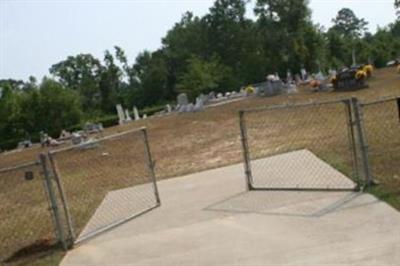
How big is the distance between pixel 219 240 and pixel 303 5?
Result: 59.2 meters

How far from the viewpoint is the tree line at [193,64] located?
56.6 m

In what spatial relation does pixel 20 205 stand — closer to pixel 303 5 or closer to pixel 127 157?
pixel 127 157

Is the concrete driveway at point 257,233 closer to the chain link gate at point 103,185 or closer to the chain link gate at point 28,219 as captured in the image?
the chain link gate at point 103,185

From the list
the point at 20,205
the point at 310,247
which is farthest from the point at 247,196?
the point at 20,205

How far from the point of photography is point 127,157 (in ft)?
61.2

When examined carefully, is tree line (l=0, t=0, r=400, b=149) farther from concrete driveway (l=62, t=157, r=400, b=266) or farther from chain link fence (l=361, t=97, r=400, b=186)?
concrete driveway (l=62, t=157, r=400, b=266)

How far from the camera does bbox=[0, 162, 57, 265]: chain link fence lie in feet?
27.1

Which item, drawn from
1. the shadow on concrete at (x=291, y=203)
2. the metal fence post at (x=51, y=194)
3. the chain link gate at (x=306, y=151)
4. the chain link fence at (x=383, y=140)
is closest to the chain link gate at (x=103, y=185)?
the metal fence post at (x=51, y=194)

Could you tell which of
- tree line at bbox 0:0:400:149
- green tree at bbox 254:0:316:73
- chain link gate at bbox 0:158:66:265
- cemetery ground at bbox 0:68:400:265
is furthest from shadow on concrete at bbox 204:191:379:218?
green tree at bbox 254:0:316:73

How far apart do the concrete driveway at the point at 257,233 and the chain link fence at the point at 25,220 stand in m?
0.95

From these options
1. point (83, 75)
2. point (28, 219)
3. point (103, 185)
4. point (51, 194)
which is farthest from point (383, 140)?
point (83, 75)

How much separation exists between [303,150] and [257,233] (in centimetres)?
604

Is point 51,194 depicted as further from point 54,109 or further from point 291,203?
point 54,109

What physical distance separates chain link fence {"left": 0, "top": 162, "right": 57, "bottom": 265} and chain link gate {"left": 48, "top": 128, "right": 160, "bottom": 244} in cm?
35
